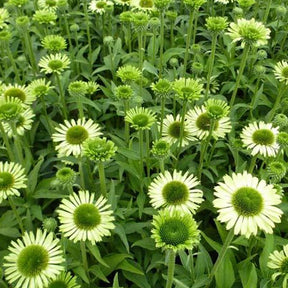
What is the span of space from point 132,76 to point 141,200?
844 mm

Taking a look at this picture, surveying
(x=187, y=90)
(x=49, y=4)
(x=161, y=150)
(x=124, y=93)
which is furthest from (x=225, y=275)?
(x=49, y=4)

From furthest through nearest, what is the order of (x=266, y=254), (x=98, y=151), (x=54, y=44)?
1. (x=54, y=44)
2. (x=266, y=254)
3. (x=98, y=151)

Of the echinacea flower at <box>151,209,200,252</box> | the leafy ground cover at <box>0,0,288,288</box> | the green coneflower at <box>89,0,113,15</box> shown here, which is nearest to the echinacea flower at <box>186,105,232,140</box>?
the leafy ground cover at <box>0,0,288,288</box>

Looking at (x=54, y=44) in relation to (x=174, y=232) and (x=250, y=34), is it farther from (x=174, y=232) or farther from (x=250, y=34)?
(x=174, y=232)

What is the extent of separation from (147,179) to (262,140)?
0.77 m

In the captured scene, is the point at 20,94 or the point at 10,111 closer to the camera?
the point at 10,111

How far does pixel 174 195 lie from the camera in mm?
2064

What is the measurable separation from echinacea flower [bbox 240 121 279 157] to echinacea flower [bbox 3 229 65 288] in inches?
51.0

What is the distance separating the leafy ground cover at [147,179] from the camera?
180 centimetres

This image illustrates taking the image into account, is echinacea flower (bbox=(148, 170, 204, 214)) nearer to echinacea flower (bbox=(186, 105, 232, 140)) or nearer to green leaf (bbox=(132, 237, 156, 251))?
green leaf (bbox=(132, 237, 156, 251))

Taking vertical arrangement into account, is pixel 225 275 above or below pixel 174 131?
below

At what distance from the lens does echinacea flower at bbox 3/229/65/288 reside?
173 centimetres

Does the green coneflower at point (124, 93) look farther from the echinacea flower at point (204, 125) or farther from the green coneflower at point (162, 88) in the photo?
the echinacea flower at point (204, 125)

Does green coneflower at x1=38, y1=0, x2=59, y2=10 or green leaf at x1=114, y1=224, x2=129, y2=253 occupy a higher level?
green coneflower at x1=38, y1=0, x2=59, y2=10
